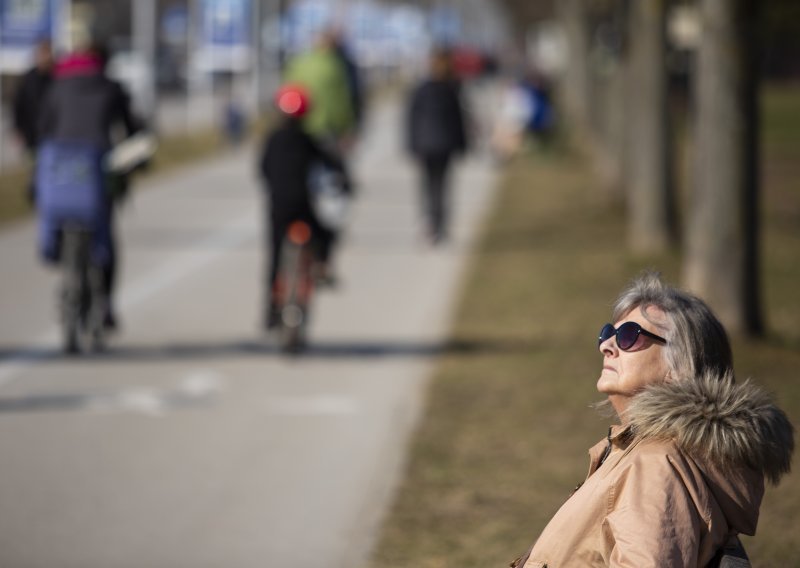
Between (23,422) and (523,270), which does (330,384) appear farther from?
(523,270)

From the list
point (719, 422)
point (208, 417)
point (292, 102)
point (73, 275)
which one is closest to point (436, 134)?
point (292, 102)

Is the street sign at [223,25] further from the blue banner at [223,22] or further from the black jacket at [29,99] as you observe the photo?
the black jacket at [29,99]

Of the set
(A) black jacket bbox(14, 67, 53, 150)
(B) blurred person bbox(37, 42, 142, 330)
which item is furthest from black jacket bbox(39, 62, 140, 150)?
(A) black jacket bbox(14, 67, 53, 150)

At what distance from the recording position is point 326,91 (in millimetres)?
17656

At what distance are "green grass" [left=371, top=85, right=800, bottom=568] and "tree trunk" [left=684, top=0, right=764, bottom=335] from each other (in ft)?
0.99

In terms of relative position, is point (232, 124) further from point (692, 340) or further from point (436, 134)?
point (692, 340)

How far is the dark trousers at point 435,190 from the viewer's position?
18.1 metres

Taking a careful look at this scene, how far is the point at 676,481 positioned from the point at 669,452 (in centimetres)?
9

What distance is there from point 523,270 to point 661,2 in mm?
2844

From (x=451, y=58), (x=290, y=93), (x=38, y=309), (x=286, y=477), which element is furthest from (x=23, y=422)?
(x=451, y=58)

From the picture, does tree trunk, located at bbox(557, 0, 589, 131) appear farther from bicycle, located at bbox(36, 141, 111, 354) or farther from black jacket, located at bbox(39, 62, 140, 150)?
bicycle, located at bbox(36, 141, 111, 354)

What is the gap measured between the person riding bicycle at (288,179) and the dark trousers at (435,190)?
7064 mm

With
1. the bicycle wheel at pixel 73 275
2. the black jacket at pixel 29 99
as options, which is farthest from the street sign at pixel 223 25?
the bicycle wheel at pixel 73 275

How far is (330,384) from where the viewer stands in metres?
10.0
